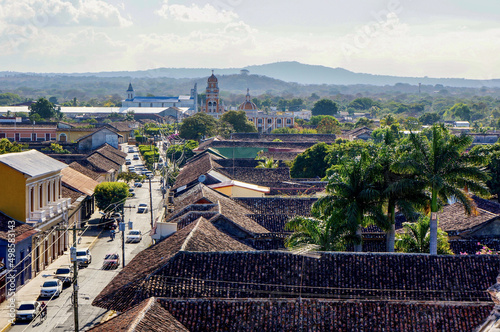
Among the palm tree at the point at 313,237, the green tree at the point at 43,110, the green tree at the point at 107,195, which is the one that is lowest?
the green tree at the point at 107,195

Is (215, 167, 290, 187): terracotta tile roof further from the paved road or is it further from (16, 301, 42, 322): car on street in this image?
(16, 301, 42, 322): car on street

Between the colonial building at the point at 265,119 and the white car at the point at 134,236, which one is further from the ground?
the colonial building at the point at 265,119

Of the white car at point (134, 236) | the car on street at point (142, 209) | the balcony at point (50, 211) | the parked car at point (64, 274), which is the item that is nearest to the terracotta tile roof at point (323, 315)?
the parked car at point (64, 274)

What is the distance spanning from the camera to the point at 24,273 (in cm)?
2995

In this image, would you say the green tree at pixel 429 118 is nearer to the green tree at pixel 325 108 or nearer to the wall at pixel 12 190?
the green tree at pixel 325 108

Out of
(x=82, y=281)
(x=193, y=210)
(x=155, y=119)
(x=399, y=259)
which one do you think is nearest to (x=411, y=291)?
(x=399, y=259)

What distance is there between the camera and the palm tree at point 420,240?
25.2 meters

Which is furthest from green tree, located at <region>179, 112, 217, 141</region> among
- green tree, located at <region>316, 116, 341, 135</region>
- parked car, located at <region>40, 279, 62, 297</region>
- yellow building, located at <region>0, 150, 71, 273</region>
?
parked car, located at <region>40, 279, 62, 297</region>

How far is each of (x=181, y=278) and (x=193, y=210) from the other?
38.8 ft

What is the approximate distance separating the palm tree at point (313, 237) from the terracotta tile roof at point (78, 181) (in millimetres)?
21502

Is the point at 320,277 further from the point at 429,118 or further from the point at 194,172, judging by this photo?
the point at 429,118

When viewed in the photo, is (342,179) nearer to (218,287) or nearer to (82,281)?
(218,287)

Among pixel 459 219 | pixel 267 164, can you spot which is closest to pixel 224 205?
pixel 459 219

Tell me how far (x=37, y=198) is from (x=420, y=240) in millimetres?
17898
